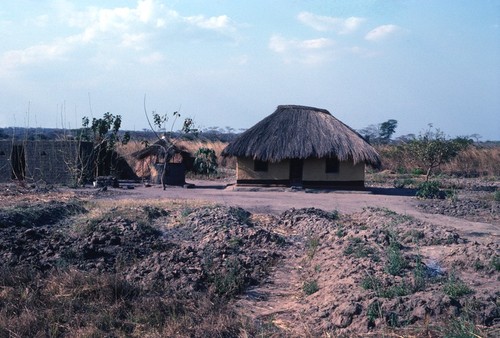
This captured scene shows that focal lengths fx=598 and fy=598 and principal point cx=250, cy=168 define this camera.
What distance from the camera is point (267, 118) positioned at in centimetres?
2458

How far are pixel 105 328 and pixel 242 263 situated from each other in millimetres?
3058

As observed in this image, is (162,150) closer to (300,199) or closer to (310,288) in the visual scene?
(300,199)

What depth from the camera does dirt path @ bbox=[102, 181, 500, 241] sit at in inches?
585

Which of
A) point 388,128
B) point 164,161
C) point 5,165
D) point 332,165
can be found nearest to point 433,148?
point 332,165

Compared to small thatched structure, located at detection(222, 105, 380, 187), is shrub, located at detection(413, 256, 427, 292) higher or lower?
lower

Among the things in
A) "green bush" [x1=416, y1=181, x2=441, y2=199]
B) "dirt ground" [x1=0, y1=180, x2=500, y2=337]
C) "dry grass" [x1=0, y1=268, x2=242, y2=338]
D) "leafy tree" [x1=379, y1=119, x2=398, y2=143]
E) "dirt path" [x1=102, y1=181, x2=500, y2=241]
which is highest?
"leafy tree" [x1=379, y1=119, x2=398, y2=143]

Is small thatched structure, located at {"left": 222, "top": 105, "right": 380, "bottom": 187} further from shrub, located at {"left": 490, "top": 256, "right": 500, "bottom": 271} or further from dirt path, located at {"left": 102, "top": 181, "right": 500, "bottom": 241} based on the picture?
shrub, located at {"left": 490, "top": 256, "right": 500, "bottom": 271}

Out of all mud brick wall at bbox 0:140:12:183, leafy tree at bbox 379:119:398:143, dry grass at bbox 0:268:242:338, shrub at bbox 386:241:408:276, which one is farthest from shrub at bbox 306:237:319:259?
leafy tree at bbox 379:119:398:143

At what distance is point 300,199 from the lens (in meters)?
20.0

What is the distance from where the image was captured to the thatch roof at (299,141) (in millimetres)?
22703

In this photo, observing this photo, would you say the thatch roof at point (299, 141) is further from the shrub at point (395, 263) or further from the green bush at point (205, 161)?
the shrub at point (395, 263)

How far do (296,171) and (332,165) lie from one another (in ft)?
4.75

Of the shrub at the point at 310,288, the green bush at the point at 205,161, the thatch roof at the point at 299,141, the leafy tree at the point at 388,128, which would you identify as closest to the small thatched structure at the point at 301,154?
the thatch roof at the point at 299,141

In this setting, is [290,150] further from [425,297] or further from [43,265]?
[425,297]
